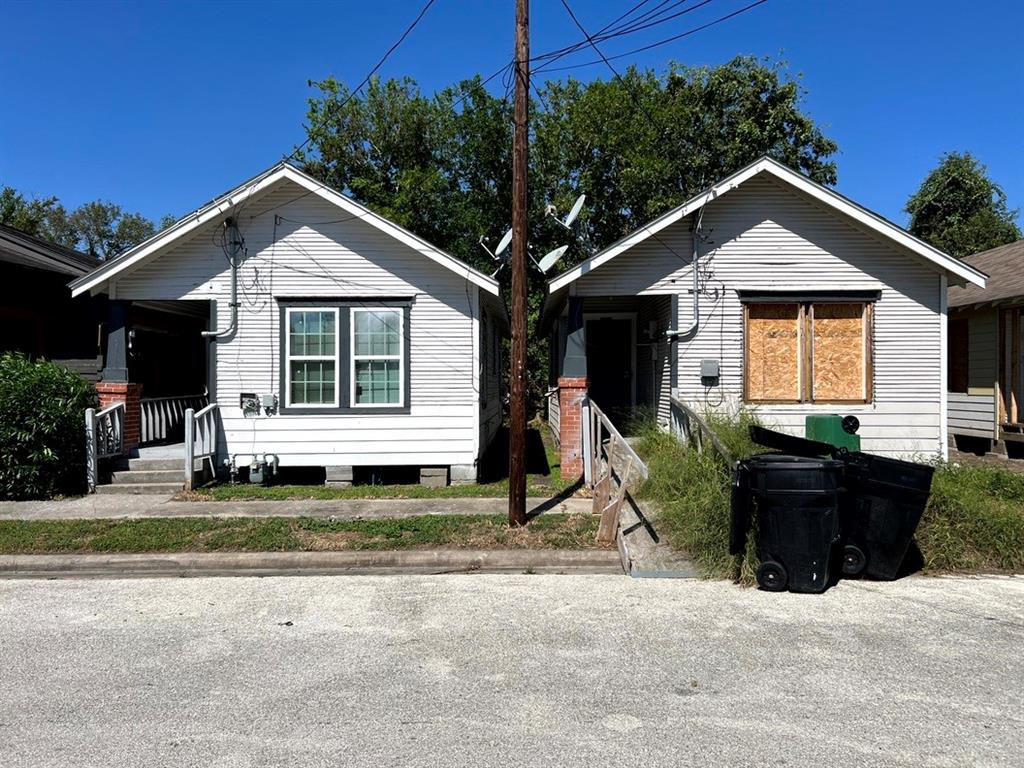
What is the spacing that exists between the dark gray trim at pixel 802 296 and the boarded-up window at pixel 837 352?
136 millimetres

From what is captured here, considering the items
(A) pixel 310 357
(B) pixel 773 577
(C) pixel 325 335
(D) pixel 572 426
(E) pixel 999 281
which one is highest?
(E) pixel 999 281

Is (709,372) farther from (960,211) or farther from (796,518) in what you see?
(960,211)

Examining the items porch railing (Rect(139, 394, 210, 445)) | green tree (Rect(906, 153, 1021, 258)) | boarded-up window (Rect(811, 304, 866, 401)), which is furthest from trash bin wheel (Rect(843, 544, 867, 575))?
green tree (Rect(906, 153, 1021, 258))

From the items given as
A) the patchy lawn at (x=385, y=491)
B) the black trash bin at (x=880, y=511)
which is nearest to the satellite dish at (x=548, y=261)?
the patchy lawn at (x=385, y=491)

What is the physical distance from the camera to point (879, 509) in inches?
257

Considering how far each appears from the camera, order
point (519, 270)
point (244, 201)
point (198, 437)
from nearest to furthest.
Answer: point (519, 270) < point (198, 437) < point (244, 201)

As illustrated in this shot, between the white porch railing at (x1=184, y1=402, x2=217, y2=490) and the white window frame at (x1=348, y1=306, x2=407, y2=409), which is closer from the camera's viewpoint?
the white porch railing at (x1=184, y1=402, x2=217, y2=490)

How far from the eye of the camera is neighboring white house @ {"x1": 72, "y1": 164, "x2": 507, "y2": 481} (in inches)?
455

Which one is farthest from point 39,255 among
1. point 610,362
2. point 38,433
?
point 610,362

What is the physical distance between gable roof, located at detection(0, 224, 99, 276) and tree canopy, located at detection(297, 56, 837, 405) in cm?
1216

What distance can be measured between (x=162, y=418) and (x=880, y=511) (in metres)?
11.6

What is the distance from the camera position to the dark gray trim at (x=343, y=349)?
11562 millimetres

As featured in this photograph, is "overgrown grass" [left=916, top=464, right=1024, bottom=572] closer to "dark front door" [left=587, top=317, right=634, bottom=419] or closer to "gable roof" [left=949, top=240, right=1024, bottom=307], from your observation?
"gable roof" [left=949, top=240, right=1024, bottom=307]

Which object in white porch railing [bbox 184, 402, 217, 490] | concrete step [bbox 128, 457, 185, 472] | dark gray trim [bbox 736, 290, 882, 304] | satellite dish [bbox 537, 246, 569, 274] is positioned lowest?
concrete step [bbox 128, 457, 185, 472]
